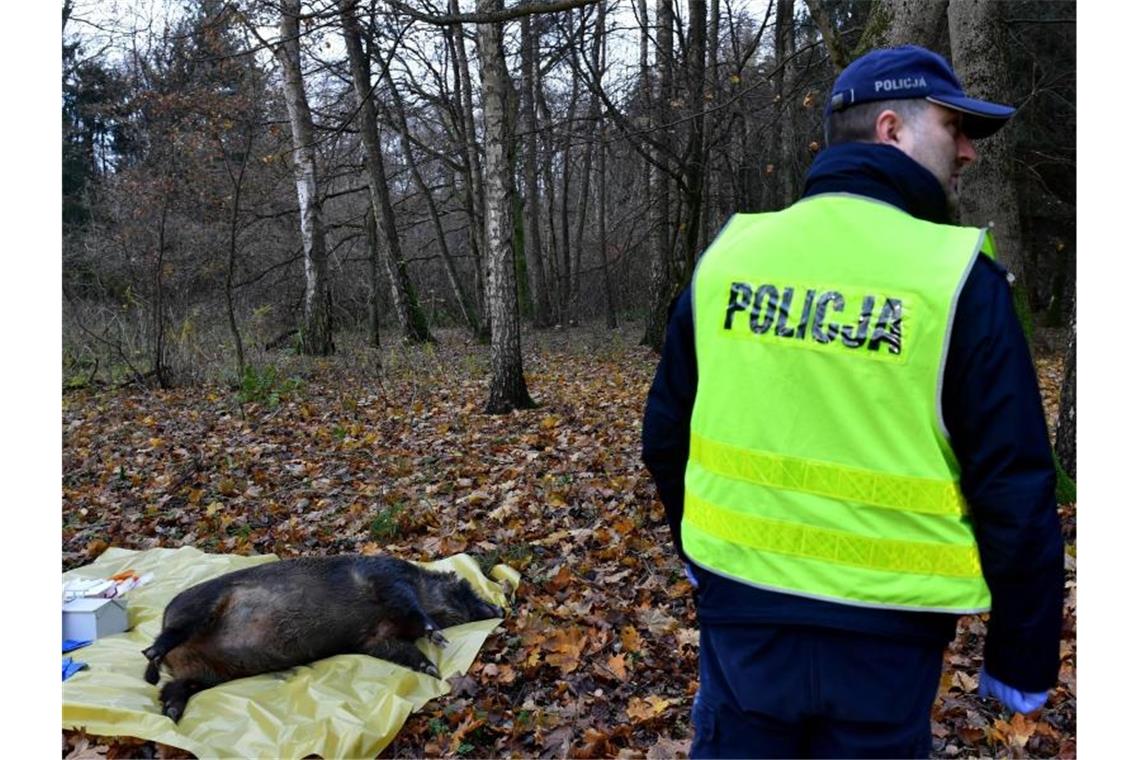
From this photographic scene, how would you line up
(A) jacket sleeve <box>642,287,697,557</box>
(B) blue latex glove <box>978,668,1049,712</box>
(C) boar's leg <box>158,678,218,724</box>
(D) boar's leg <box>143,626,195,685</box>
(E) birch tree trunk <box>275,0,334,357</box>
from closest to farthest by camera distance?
(B) blue latex glove <box>978,668,1049,712</box> < (A) jacket sleeve <box>642,287,697,557</box> < (C) boar's leg <box>158,678,218,724</box> < (D) boar's leg <box>143,626,195,685</box> < (E) birch tree trunk <box>275,0,334,357</box>

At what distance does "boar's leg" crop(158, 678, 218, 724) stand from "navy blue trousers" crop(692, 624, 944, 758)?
10.8 feet

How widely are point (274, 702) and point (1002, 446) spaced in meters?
3.72

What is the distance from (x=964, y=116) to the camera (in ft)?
6.27

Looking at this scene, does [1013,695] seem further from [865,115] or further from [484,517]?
[484,517]

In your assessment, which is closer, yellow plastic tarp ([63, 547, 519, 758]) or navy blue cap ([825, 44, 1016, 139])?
navy blue cap ([825, 44, 1016, 139])

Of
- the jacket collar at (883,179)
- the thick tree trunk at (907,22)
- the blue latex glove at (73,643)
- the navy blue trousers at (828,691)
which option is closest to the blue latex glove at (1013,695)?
the navy blue trousers at (828,691)

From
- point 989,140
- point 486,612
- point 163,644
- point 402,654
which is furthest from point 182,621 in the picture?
point 989,140

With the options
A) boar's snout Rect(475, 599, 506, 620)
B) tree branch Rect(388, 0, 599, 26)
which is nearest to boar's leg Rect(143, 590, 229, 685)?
boar's snout Rect(475, 599, 506, 620)

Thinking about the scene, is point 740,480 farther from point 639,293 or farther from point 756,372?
point 639,293

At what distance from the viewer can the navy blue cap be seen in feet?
6.13

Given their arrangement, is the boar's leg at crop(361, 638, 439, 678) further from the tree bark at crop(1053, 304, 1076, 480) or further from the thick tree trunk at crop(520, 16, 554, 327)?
the thick tree trunk at crop(520, 16, 554, 327)

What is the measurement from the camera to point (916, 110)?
1.89 meters

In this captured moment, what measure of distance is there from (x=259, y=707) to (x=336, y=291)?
745 inches

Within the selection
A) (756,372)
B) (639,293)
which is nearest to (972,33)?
(756,372)
